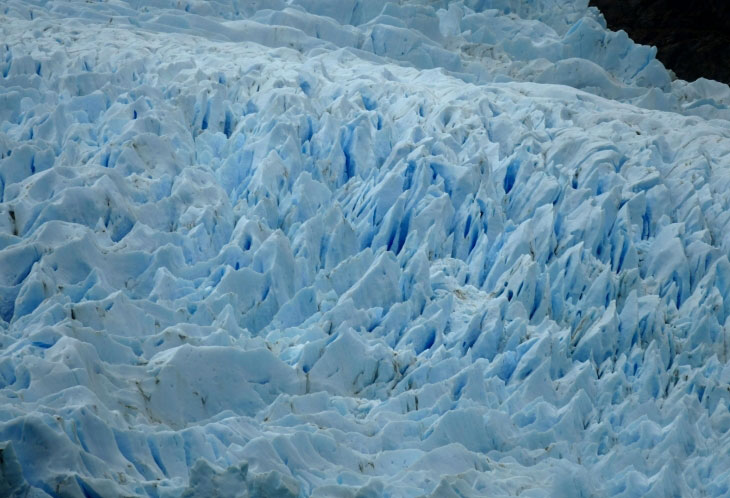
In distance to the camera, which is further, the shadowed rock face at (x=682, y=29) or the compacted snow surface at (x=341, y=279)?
the shadowed rock face at (x=682, y=29)

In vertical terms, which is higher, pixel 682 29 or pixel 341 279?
pixel 682 29

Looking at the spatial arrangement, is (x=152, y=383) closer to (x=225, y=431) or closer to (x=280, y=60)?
(x=225, y=431)

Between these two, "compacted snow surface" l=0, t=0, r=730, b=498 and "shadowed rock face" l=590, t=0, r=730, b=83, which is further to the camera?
"shadowed rock face" l=590, t=0, r=730, b=83

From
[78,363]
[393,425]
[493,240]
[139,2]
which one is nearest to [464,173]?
[493,240]

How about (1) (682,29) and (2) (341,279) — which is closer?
(2) (341,279)

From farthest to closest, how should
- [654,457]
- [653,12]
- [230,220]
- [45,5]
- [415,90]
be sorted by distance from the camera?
[653,12], [45,5], [415,90], [230,220], [654,457]
